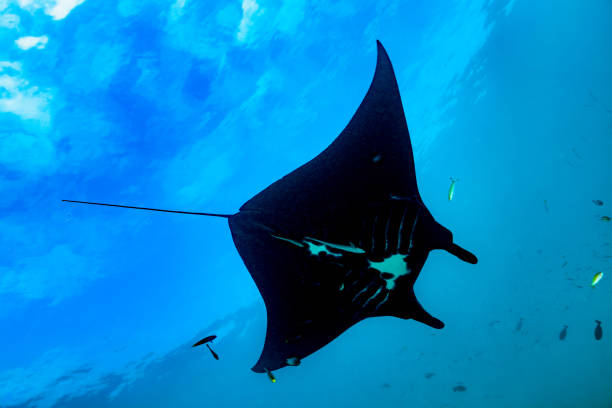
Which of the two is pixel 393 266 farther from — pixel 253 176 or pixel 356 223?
pixel 253 176

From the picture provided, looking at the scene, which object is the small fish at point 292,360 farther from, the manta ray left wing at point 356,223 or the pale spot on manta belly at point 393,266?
the pale spot on manta belly at point 393,266

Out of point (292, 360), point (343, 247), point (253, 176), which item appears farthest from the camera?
point (253, 176)

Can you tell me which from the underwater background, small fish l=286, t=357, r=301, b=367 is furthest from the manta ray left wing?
the underwater background

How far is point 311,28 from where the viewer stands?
44.3 feet

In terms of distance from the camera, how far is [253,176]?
17859mm

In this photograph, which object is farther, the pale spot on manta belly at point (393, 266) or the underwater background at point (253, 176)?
the underwater background at point (253, 176)

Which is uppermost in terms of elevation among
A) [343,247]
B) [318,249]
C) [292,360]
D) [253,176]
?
[253,176]

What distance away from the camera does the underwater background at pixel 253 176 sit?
10867 millimetres

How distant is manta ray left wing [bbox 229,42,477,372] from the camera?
7.47ft

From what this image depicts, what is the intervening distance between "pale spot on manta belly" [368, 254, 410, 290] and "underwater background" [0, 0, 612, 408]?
10683 mm

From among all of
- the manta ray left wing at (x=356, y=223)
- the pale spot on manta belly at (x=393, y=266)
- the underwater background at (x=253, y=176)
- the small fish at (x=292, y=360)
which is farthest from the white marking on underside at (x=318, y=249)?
the underwater background at (x=253, y=176)

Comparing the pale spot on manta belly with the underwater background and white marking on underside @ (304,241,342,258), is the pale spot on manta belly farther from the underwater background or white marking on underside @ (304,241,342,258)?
the underwater background

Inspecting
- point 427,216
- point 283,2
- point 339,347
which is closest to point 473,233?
point 339,347

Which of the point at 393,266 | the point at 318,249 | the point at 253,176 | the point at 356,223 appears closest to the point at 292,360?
the point at 318,249
